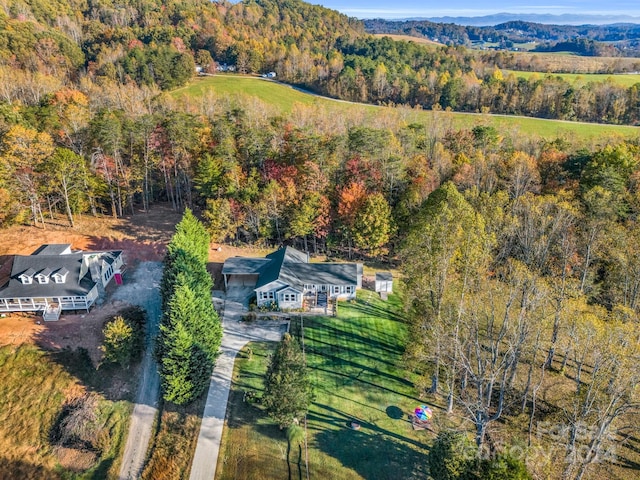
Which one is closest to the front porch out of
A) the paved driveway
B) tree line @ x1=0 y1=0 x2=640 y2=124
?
the paved driveway

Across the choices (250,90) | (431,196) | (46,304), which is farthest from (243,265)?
(250,90)

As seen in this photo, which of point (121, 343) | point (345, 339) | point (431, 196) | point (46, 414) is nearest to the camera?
point (46, 414)

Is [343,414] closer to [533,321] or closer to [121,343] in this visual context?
[533,321]

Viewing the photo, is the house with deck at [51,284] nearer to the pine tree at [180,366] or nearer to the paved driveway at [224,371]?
the paved driveway at [224,371]

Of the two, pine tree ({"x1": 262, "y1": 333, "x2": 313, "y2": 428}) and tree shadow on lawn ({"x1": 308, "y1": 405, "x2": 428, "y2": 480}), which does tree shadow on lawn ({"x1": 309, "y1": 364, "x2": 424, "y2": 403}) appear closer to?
tree shadow on lawn ({"x1": 308, "y1": 405, "x2": 428, "y2": 480})

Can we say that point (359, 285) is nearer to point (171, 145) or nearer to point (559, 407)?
point (559, 407)

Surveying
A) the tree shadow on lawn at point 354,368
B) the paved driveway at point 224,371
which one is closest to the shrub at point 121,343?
the paved driveway at point 224,371
